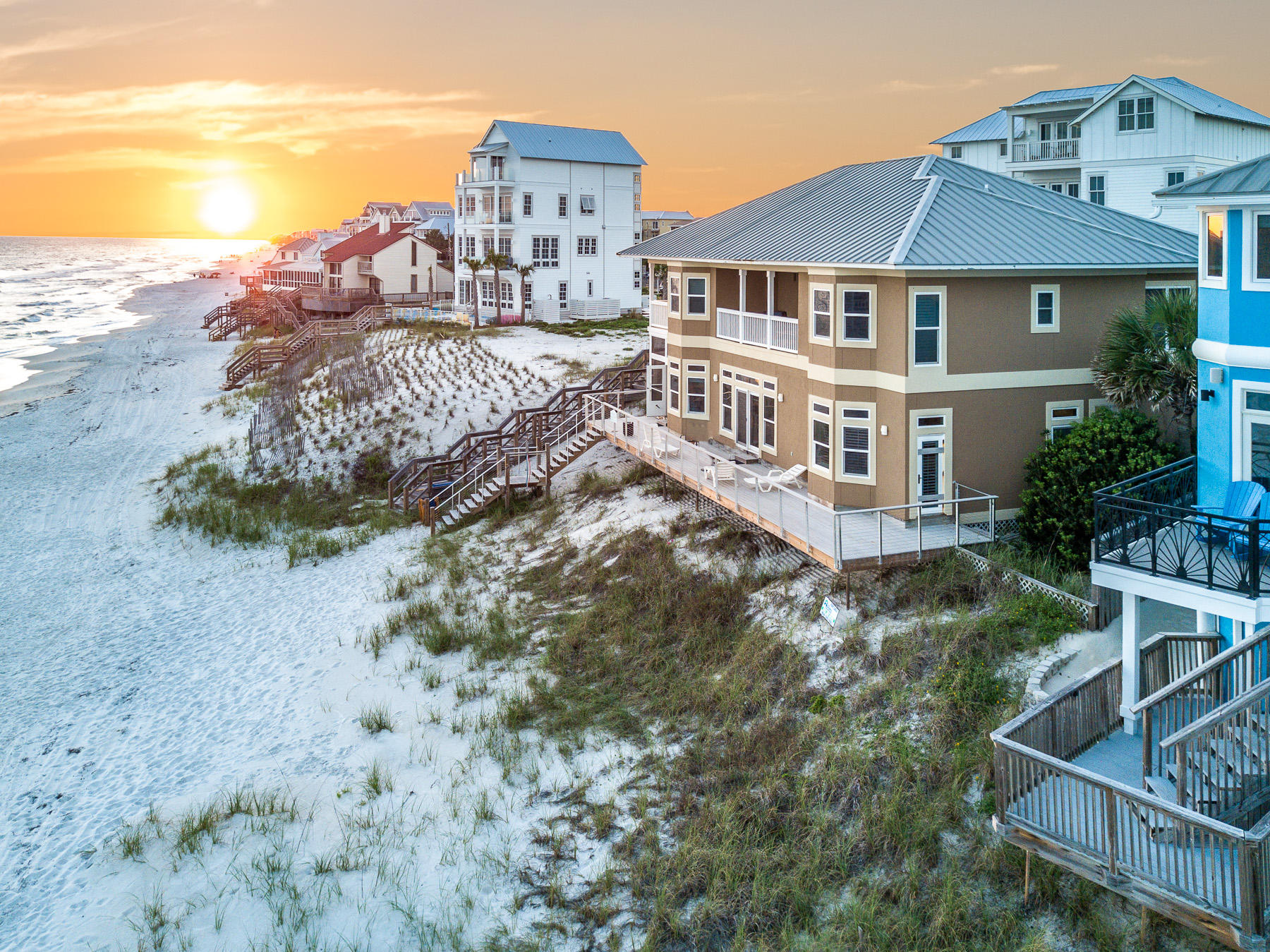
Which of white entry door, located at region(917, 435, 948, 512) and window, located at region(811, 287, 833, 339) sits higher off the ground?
window, located at region(811, 287, 833, 339)

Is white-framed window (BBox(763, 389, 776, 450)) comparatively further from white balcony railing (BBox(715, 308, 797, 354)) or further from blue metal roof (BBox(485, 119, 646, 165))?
blue metal roof (BBox(485, 119, 646, 165))

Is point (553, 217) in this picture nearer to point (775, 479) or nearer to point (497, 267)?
point (497, 267)

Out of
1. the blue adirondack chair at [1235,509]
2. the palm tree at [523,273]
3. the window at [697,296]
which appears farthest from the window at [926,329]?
the palm tree at [523,273]

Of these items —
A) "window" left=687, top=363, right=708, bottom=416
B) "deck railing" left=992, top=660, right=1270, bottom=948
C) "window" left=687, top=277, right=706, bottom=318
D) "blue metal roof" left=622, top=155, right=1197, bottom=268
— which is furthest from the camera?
"window" left=687, top=363, right=708, bottom=416

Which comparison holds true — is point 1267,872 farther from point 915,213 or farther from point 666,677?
point 915,213

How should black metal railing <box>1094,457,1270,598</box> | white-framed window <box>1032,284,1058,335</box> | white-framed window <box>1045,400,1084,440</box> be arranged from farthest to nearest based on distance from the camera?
1. white-framed window <box>1045,400,1084,440</box>
2. white-framed window <box>1032,284,1058,335</box>
3. black metal railing <box>1094,457,1270,598</box>

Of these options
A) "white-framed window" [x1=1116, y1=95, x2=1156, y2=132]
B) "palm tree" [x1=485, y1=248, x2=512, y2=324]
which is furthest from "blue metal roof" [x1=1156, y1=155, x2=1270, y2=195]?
"palm tree" [x1=485, y1=248, x2=512, y2=324]

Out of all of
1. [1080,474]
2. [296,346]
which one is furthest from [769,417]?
[296,346]
